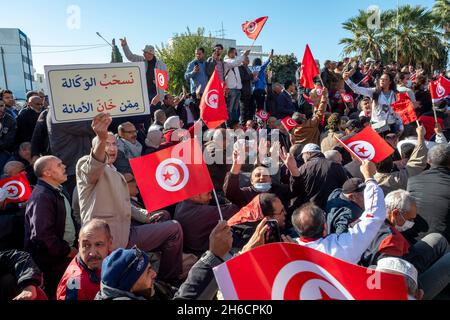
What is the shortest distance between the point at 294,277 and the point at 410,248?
1.74 metres

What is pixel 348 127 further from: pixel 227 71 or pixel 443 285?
pixel 227 71

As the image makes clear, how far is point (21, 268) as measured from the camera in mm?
2908

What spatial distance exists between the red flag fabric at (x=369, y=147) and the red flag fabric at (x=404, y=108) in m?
2.76

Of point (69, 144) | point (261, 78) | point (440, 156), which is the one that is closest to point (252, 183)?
point (440, 156)

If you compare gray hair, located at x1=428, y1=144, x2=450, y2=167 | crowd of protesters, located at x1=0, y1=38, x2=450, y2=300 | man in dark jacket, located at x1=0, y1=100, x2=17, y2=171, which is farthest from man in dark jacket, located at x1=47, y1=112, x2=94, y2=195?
gray hair, located at x1=428, y1=144, x2=450, y2=167

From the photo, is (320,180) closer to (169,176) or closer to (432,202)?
(432,202)

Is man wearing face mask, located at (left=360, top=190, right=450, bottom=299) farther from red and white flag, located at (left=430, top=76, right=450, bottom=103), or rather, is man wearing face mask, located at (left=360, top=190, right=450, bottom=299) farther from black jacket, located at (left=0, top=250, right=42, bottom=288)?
red and white flag, located at (left=430, top=76, right=450, bottom=103)

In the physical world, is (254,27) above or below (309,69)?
above

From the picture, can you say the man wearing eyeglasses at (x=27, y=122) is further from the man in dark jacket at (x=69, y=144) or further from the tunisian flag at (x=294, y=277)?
the tunisian flag at (x=294, y=277)

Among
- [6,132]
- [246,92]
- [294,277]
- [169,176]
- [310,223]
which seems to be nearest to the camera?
[294,277]

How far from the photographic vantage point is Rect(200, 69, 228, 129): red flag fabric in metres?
5.15

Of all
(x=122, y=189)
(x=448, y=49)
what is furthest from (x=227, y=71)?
(x=448, y=49)

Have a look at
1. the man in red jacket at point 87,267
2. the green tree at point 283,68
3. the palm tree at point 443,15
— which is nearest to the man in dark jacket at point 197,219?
the man in red jacket at point 87,267

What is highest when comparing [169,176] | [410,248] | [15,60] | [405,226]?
[15,60]
